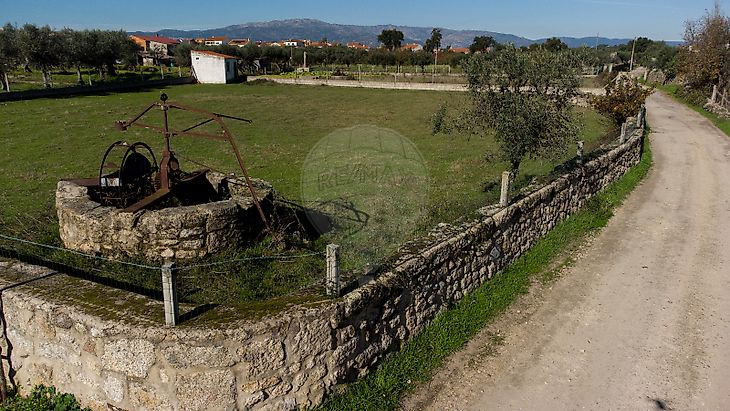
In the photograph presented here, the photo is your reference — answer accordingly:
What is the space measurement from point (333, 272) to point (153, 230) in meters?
4.68

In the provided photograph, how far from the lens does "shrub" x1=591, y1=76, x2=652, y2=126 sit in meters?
24.7

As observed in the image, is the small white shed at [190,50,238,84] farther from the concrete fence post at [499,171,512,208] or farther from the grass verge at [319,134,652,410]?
the concrete fence post at [499,171,512,208]

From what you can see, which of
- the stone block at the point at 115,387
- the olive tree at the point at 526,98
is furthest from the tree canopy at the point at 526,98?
the stone block at the point at 115,387

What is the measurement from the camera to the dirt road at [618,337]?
6.62 m

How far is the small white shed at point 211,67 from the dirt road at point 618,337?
56.8 m

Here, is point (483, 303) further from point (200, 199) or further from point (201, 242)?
point (200, 199)

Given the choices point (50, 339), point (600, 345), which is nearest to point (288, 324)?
point (50, 339)

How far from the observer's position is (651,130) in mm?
28062

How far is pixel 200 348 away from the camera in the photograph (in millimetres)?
5176

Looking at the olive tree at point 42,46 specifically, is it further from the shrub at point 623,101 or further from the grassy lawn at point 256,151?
the shrub at point 623,101

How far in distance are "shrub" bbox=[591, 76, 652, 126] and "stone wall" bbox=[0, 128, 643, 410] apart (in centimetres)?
2174

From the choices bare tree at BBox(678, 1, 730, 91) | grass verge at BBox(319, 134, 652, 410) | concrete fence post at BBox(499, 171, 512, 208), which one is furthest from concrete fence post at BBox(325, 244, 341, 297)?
bare tree at BBox(678, 1, 730, 91)

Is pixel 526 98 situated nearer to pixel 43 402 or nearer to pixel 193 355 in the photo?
pixel 193 355

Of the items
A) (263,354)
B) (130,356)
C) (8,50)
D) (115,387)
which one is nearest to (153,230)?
(115,387)
